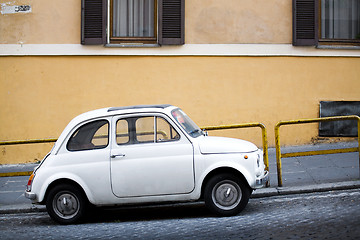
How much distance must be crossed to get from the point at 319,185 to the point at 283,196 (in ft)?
2.33

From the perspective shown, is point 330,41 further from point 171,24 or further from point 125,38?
point 125,38

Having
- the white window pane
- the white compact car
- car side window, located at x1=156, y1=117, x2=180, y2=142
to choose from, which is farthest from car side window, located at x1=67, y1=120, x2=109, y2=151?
the white window pane

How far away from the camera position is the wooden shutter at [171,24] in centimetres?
1303

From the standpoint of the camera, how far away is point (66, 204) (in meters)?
7.71

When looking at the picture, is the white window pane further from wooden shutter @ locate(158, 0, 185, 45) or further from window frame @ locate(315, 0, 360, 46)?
window frame @ locate(315, 0, 360, 46)

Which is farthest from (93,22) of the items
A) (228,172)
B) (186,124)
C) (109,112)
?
(228,172)

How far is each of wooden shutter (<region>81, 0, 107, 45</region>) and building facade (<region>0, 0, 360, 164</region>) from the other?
0.08 feet

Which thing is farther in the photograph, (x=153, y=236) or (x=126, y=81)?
(x=126, y=81)

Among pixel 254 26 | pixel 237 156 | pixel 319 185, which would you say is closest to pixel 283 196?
pixel 319 185

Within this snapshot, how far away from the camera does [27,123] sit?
13203 mm

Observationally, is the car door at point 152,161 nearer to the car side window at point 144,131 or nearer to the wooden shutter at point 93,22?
the car side window at point 144,131

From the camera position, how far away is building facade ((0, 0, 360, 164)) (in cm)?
1312

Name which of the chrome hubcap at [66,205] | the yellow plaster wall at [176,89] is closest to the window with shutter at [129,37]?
the yellow plaster wall at [176,89]

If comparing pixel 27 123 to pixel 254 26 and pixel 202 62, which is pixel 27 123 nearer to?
pixel 202 62
